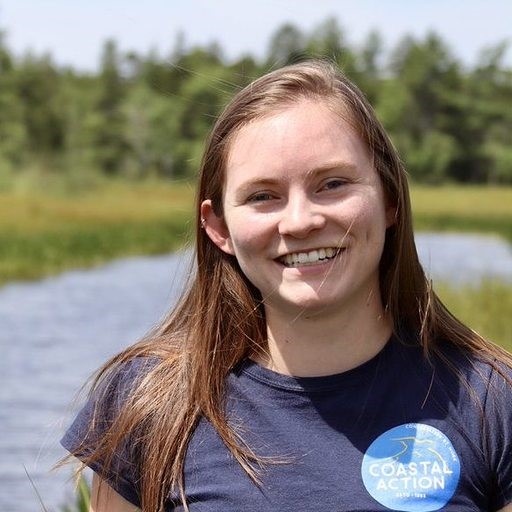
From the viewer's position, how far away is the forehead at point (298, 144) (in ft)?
7.24

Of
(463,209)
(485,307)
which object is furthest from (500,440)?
(463,209)

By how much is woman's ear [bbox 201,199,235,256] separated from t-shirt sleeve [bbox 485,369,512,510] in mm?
520

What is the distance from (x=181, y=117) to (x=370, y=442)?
69.7 metres

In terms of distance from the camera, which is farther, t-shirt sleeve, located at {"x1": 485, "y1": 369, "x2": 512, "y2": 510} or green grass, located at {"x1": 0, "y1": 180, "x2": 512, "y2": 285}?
green grass, located at {"x1": 0, "y1": 180, "x2": 512, "y2": 285}

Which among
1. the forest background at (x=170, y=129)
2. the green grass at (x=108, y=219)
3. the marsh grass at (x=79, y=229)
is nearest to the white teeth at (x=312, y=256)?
the green grass at (x=108, y=219)

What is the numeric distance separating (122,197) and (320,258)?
167 ft

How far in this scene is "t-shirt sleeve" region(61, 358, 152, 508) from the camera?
7.59 feet

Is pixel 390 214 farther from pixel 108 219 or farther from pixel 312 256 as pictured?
pixel 108 219

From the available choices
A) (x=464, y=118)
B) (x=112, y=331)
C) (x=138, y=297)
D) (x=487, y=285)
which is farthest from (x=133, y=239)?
(x=464, y=118)

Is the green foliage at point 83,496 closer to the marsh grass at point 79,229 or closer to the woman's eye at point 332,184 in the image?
the woman's eye at point 332,184

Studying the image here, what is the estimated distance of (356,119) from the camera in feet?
7.47

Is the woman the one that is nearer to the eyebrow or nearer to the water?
the eyebrow

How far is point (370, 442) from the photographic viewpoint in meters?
2.20

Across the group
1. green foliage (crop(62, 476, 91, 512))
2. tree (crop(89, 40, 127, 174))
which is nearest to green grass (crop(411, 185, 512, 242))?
tree (crop(89, 40, 127, 174))
